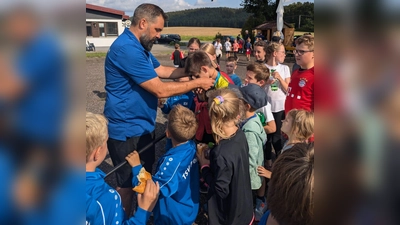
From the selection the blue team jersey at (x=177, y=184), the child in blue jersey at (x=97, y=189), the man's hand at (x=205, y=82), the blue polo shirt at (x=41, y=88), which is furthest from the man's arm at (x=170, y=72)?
the blue polo shirt at (x=41, y=88)

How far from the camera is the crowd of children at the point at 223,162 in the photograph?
3.69ft

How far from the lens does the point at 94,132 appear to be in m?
1.62

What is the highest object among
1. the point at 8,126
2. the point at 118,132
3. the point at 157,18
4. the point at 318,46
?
the point at 157,18

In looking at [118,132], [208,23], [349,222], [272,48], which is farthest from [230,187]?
[208,23]

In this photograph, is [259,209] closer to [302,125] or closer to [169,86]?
[302,125]

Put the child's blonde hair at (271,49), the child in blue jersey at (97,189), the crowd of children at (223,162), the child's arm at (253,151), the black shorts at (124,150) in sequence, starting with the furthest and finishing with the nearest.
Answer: the child's blonde hair at (271,49) < the child's arm at (253,151) < the black shorts at (124,150) < the child in blue jersey at (97,189) < the crowd of children at (223,162)

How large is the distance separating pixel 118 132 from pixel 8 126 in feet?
7.03

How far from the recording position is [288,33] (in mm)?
21172

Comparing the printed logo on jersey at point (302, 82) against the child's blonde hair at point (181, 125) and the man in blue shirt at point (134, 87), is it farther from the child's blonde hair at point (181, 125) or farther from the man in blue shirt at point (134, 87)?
the child's blonde hair at point (181, 125)

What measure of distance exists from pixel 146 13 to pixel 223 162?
1.41m

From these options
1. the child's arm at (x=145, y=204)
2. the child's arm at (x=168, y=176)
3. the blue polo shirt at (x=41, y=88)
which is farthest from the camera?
the child's arm at (x=168, y=176)

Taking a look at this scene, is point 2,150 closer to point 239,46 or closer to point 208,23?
point 239,46

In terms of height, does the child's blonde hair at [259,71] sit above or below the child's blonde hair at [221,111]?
above

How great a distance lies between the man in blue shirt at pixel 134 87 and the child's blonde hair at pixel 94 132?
2.60 feet
